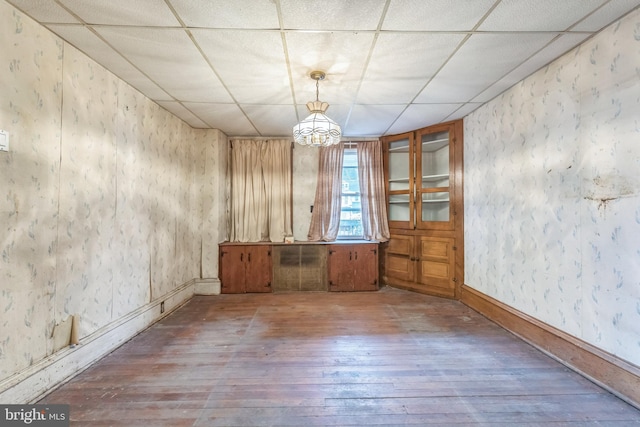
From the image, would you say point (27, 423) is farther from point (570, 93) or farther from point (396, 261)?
point (570, 93)

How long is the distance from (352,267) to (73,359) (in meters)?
3.29

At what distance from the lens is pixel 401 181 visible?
14.1 ft

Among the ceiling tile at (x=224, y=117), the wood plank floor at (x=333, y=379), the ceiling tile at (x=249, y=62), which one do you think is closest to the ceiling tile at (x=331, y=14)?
the ceiling tile at (x=249, y=62)

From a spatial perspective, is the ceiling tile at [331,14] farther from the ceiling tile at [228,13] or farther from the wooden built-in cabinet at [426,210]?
the wooden built-in cabinet at [426,210]

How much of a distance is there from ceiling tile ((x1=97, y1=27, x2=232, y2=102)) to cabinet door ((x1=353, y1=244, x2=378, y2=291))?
9.55ft

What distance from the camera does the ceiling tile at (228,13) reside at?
157 cm

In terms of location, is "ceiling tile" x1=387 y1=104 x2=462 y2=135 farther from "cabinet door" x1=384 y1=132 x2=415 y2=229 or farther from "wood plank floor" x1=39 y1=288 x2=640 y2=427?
"wood plank floor" x1=39 y1=288 x2=640 y2=427

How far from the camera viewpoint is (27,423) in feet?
5.10

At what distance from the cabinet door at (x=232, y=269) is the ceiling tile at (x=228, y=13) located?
3057 mm

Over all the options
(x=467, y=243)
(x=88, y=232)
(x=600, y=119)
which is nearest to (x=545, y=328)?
(x=467, y=243)

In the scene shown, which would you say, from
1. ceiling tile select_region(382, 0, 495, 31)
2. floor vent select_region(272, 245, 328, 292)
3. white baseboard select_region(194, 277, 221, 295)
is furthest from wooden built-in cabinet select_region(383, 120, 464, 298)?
white baseboard select_region(194, 277, 221, 295)

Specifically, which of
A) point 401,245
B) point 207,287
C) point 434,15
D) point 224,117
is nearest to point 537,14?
point 434,15

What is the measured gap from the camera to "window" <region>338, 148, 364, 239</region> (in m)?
4.53

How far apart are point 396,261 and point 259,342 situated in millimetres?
2628
